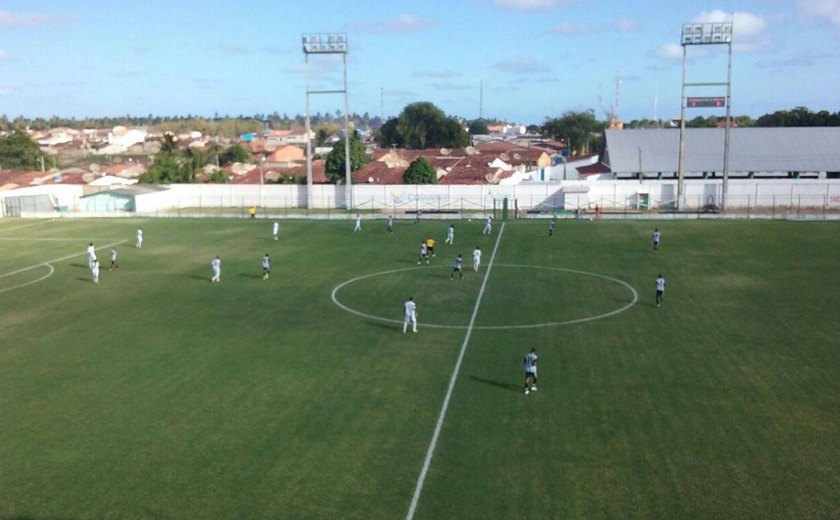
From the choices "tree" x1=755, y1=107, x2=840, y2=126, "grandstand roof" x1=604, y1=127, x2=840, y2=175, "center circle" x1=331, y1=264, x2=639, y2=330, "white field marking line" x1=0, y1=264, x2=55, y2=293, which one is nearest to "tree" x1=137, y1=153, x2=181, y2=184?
"white field marking line" x1=0, y1=264, x2=55, y2=293

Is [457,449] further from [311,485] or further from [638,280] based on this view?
[638,280]

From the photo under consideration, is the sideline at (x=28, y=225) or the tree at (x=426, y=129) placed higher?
the tree at (x=426, y=129)

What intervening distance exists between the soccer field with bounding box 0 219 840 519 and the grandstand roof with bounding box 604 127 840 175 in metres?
38.2

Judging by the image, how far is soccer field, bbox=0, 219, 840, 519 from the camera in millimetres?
15719

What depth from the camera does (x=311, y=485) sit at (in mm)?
16109

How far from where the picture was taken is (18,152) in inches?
4582

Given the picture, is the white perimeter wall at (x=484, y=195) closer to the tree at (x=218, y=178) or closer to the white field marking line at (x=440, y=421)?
the tree at (x=218, y=178)

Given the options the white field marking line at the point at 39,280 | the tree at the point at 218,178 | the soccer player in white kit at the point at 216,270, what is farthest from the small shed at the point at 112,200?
the soccer player in white kit at the point at 216,270

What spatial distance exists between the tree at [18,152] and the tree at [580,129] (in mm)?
102485

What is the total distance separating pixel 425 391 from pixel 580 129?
142041 mm

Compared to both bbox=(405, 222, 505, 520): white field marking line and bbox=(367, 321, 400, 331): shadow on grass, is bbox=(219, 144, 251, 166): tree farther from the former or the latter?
bbox=(367, 321, 400, 331): shadow on grass

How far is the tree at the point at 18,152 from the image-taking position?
11494 cm

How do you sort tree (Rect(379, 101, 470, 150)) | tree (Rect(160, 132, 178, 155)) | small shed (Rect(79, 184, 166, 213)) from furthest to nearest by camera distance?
tree (Rect(379, 101, 470, 150)), tree (Rect(160, 132, 178, 155)), small shed (Rect(79, 184, 166, 213))

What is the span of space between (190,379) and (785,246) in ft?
123
